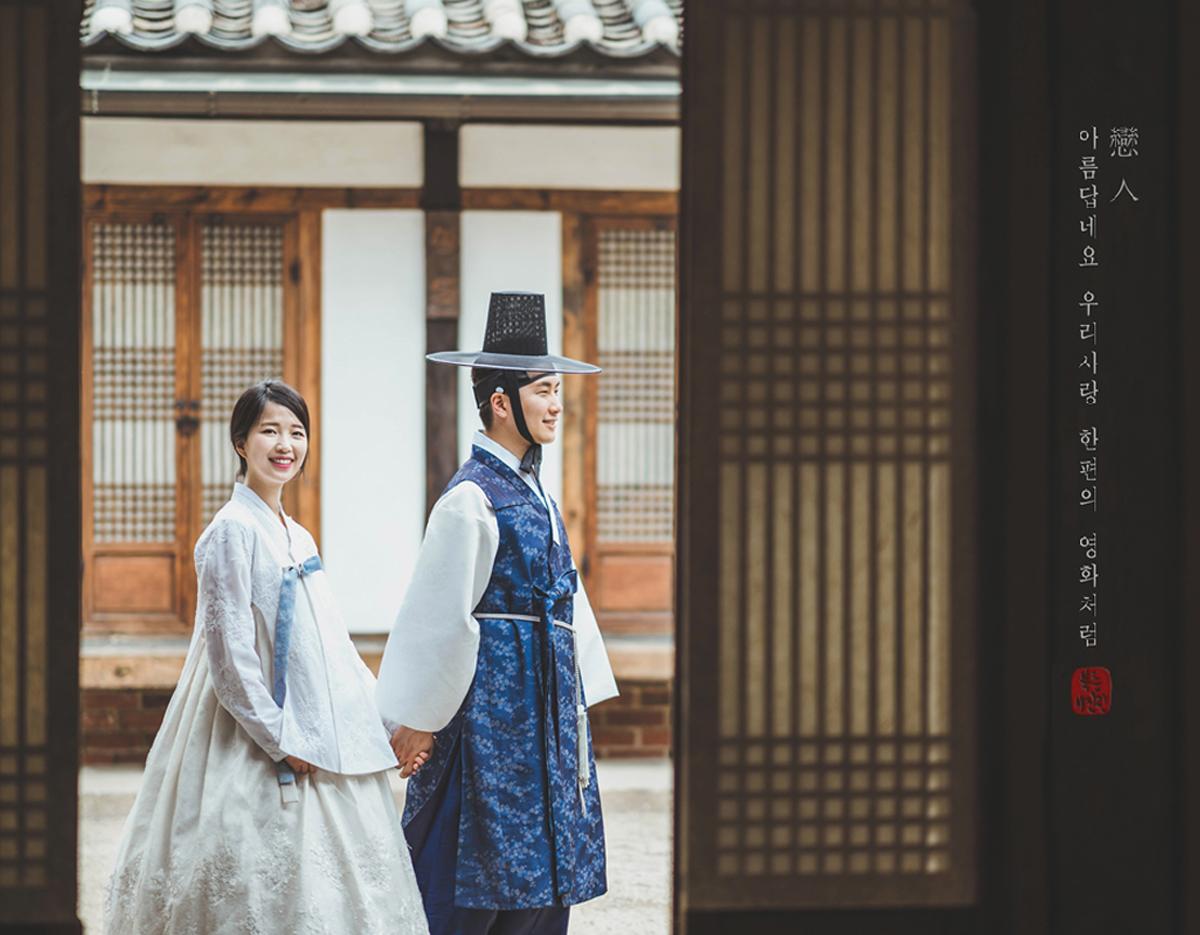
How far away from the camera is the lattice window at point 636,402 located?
9.84 m

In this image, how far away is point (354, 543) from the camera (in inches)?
375

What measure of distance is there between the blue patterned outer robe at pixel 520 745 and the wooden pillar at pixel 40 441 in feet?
4.73

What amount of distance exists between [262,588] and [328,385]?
14.6ft

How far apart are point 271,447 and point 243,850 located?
1.19 metres

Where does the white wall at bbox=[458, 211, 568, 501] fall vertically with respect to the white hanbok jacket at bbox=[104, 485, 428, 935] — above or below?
above

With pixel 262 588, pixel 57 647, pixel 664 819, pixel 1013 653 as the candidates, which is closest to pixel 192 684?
pixel 262 588

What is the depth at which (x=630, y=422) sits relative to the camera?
32.6 ft

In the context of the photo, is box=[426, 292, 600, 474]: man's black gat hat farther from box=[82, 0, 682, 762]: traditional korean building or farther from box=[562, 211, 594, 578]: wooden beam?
box=[562, 211, 594, 578]: wooden beam

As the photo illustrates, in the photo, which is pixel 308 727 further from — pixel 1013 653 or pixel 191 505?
pixel 191 505

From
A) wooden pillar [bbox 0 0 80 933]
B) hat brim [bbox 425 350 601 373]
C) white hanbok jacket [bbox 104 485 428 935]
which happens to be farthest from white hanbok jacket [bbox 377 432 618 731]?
wooden pillar [bbox 0 0 80 933]

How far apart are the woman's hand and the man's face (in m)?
1.23

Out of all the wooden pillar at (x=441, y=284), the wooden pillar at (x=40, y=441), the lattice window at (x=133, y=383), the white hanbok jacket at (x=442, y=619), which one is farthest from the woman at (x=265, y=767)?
the lattice window at (x=133, y=383)

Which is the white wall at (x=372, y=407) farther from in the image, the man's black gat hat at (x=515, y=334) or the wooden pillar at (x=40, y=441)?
the wooden pillar at (x=40, y=441)

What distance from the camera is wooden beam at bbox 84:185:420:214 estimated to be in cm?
941
